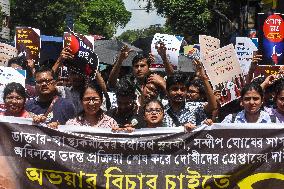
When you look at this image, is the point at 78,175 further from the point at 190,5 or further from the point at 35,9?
the point at 35,9

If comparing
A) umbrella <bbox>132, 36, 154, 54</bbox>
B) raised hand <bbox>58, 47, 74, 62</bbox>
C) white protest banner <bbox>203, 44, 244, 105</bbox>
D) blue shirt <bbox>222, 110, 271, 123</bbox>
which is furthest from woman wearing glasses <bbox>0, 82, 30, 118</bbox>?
umbrella <bbox>132, 36, 154, 54</bbox>

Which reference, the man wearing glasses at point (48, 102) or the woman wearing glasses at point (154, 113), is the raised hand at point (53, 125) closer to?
the man wearing glasses at point (48, 102)

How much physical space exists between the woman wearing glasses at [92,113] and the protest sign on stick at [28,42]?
4.01 meters

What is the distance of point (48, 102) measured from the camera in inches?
262

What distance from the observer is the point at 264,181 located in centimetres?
568

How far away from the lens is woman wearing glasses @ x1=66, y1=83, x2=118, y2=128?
19.4 ft

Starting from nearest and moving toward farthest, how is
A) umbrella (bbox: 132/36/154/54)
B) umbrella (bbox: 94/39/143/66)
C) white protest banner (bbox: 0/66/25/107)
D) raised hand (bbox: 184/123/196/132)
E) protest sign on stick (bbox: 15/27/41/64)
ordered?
raised hand (bbox: 184/123/196/132), white protest banner (bbox: 0/66/25/107), protest sign on stick (bbox: 15/27/41/64), umbrella (bbox: 94/39/143/66), umbrella (bbox: 132/36/154/54)

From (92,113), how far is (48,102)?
91 centimetres

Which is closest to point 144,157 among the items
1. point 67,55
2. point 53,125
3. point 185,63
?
point 53,125

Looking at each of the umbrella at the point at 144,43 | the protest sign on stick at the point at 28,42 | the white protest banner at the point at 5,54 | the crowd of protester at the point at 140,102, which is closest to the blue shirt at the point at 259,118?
the crowd of protester at the point at 140,102

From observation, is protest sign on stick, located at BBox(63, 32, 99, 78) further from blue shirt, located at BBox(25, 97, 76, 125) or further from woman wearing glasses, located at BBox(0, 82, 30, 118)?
woman wearing glasses, located at BBox(0, 82, 30, 118)

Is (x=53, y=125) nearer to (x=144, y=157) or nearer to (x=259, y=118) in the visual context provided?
(x=144, y=157)

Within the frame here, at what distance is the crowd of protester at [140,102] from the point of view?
597 cm

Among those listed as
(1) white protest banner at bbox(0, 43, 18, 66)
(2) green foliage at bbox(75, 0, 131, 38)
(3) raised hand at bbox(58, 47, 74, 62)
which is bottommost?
(2) green foliage at bbox(75, 0, 131, 38)
